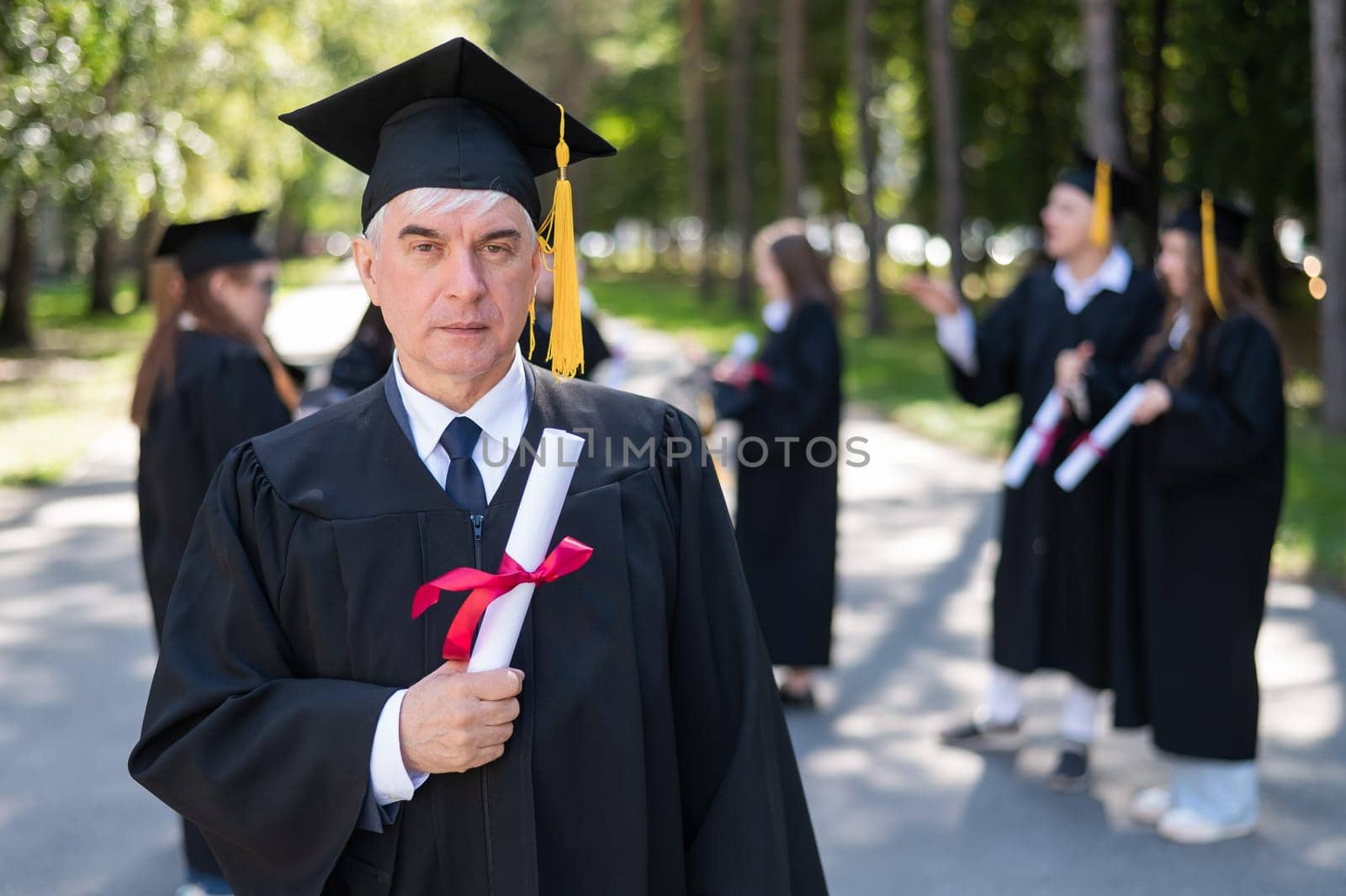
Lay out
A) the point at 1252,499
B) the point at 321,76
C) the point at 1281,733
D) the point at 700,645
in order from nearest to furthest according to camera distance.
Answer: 1. the point at 700,645
2. the point at 1252,499
3. the point at 1281,733
4. the point at 321,76

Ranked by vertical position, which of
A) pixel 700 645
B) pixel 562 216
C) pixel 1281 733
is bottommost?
pixel 1281 733

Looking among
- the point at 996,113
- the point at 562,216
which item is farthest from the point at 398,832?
the point at 996,113

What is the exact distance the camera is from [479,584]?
1955 millimetres

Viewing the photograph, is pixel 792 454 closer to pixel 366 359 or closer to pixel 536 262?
pixel 366 359

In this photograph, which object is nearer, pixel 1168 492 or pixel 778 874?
pixel 778 874

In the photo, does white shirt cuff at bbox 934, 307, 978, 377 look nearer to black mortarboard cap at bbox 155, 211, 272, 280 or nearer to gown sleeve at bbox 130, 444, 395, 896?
black mortarboard cap at bbox 155, 211, 272, 280

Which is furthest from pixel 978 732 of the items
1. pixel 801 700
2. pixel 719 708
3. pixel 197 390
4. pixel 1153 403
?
pixel 719 708

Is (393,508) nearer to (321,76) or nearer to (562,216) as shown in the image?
(562,216)

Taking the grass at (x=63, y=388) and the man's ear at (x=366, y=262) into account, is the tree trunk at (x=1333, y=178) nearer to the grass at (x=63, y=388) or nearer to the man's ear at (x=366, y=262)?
the grass at (x=63, y=388)

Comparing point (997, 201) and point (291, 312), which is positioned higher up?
point (997, 201)

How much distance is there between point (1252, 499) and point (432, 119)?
3.70 m

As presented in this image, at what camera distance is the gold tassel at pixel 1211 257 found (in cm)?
496

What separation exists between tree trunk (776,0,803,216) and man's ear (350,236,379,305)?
24139mm

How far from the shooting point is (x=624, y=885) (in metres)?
2.15
